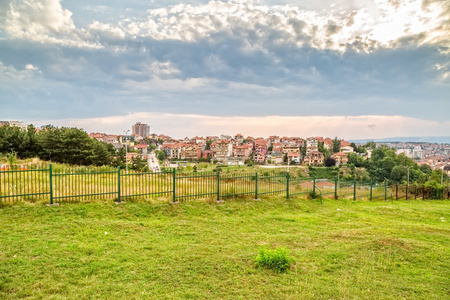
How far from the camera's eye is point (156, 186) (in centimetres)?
1382

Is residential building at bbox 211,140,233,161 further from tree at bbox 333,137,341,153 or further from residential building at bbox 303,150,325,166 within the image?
tree at bbox 333,137,341,153

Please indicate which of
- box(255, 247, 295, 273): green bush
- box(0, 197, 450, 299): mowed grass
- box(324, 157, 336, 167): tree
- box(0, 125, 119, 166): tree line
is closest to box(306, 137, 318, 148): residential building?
box(324, 157, 336, 167): tree

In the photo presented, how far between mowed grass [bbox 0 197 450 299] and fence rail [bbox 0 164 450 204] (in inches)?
33.2

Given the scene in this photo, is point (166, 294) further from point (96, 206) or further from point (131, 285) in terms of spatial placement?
point (96, 206)

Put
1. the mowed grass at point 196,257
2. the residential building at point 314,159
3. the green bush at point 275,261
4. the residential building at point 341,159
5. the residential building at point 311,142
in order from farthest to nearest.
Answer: the residential building at point 311,142 → the residential building at point 314,159 → the residential building at point 341,159 → the green bush at point 275,261 → the mowed grass at point 196,257

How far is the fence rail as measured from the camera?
1024cm

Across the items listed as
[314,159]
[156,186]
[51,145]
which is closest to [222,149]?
[314,159]

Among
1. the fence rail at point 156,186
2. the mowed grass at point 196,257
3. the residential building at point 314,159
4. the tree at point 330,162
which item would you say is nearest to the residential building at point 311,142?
the residential building at point 314,159

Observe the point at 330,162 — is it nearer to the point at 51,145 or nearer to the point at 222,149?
the point at 222,149

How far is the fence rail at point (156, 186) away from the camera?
10.2m

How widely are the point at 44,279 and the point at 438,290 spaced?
775cm

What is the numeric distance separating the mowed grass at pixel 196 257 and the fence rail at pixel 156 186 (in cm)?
84

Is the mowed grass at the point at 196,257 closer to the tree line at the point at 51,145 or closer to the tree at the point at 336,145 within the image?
the tree line at the point at 51,145

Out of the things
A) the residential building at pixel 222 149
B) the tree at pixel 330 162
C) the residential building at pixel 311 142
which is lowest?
the tree at pixel 330 162
